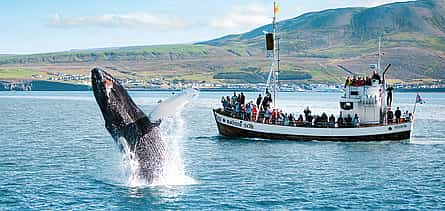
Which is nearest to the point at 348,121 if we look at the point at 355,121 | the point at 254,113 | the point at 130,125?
the point at 355,121

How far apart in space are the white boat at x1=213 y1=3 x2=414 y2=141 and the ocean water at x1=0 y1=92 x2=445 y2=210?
1274 mm

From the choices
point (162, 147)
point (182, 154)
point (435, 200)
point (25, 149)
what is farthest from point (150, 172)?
point (25, 149)

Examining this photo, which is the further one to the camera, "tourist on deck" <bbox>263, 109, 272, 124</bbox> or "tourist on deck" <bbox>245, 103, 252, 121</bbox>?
"tourist on deck" <bbox>245, 103, 252, 121</bbox>

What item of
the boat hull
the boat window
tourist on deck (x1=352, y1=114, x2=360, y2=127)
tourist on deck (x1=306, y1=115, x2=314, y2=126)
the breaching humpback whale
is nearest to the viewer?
the breaching humpback whale

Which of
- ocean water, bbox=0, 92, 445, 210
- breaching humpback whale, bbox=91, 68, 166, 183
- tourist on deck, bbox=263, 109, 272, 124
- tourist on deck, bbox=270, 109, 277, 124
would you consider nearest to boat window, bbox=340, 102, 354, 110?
ocean water, bbox=0, 92, 445, 210

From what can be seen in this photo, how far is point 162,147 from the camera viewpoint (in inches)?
976

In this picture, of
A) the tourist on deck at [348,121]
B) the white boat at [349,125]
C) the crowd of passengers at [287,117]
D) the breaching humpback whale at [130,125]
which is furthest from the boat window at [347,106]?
the breaching humpback whale at [130,125]

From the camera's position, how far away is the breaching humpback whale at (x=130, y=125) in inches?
794

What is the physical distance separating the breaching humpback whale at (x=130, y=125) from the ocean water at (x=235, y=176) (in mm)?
1518

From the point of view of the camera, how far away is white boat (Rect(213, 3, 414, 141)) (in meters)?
50.8

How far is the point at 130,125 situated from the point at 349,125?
31.1 meters

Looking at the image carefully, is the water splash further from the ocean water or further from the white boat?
the white boat

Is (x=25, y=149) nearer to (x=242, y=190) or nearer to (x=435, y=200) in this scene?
(x=242, y=190)

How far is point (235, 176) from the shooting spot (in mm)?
32562
